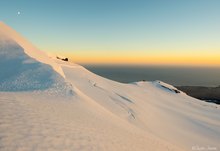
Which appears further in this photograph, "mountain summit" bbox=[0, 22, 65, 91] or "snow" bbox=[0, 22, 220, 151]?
"mountain summit" bbox=[0, 22, 65, 91]

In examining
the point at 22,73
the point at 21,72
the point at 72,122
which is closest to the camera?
the point at 72,122

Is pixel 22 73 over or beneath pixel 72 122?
over

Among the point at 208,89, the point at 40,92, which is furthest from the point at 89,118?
the point at 208,89

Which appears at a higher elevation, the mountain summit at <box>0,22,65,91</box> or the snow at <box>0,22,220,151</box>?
the mountain summit at <box>0,22,65,91</box>

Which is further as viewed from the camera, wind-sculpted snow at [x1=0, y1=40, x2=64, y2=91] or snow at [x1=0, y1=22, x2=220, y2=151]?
wind-sculpted snow at [x1=0, y1=40, x2=64, y2=91]

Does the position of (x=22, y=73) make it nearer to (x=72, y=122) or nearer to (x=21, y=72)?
(x=21, y=72)

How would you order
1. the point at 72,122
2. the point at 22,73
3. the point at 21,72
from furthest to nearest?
the point at 21,72 → the point at 22,73 → the point at 72,122

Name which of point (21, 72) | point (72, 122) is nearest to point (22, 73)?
point (21, 72)

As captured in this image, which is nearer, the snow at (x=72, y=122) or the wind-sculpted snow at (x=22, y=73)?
the snow at (x=72, y=122)

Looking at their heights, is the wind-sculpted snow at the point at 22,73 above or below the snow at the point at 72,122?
above

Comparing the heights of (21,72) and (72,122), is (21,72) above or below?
above

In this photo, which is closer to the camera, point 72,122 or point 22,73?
point 72,122

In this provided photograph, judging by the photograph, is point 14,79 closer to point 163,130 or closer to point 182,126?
point 163,130

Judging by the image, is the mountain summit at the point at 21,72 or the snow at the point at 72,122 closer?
the snow at the point at 72,122
